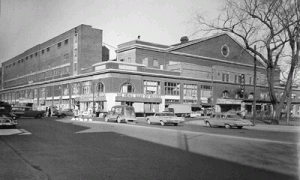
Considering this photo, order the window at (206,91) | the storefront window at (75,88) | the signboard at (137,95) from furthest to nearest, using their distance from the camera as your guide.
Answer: the window at (206,91) → the storefront window at (75,88) → the signboard at (137,95)

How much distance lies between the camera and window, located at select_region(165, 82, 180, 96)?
62091 millimetres

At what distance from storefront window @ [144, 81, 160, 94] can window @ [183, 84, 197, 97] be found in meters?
7.84

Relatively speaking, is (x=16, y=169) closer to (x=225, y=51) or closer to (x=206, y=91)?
(x=206, y=91)

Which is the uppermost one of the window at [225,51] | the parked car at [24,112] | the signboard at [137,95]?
the window at [225,51]

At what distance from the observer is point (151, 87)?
5962cm

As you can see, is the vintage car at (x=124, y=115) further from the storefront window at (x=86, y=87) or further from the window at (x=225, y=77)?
the window at (x=225, y=77)

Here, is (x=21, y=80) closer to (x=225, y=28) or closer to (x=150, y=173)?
(x=225, y=28)

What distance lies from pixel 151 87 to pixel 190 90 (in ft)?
37.4

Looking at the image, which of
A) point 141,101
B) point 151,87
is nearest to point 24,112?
point 141,101

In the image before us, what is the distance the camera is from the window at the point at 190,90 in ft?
215

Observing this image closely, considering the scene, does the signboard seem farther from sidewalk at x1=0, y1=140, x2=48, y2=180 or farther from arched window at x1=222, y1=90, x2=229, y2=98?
sidewalk at x1=0, y1=140, x2=48, y2=180

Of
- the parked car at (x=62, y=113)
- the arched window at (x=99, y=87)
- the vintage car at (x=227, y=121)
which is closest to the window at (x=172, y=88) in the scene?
the arched window at (x=99, y=87)

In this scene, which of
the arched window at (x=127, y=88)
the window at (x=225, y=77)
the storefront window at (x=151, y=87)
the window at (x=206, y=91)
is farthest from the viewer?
the window at (x=225, y=77)

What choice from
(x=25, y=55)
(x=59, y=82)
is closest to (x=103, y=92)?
(x=59, y=82)
